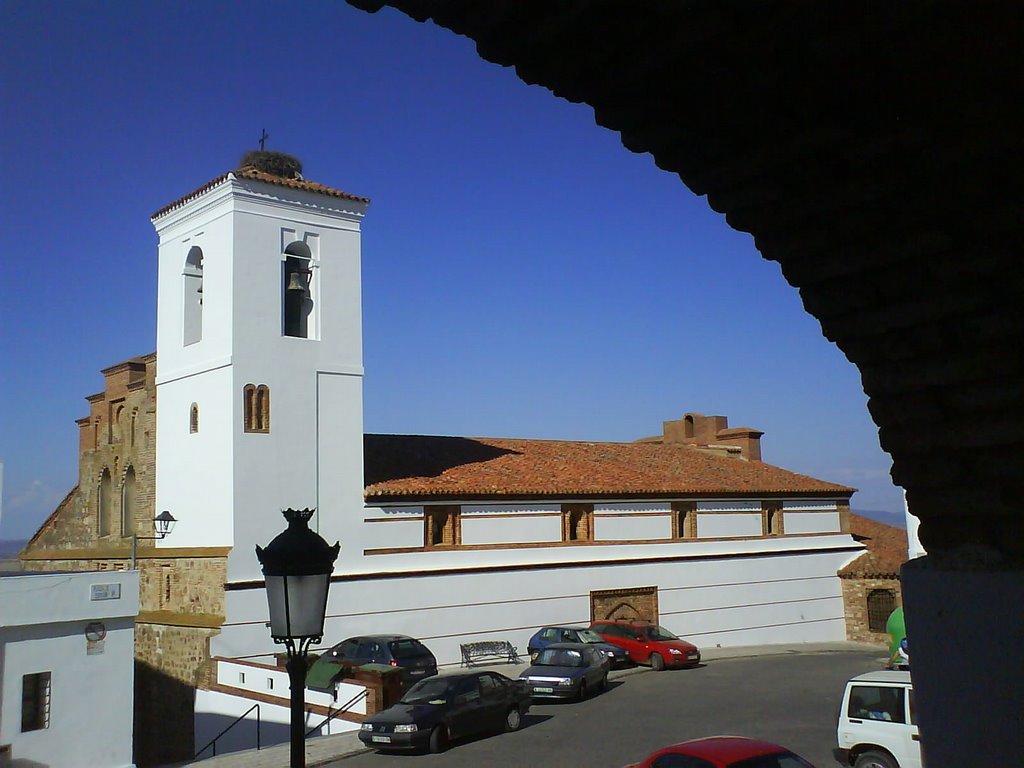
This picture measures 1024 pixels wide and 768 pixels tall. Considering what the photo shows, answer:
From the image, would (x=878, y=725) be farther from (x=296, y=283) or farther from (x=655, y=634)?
(x=296, y=283)

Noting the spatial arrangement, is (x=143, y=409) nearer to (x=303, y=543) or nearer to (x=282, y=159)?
(x=282, y=159)

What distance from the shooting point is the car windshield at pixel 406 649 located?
19.8m

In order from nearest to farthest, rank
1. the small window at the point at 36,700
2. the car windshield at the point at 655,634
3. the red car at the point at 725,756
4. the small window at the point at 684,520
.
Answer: the red car at the point at 725,756 → the small window at the point at 36,700 → the car windshield at the point at 655,634 → the small window at the point at 684,520

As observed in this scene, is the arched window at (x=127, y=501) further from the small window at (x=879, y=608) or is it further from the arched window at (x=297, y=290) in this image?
the small window at (x=879, y=608)

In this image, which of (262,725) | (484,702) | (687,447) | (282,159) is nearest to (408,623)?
(262,725)

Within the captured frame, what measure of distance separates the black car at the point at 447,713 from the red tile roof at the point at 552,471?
7.34m

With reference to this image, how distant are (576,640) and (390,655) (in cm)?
515

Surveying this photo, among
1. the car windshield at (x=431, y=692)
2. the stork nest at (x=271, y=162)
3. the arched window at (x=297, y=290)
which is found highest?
the stork nest at (x=271, y=162)

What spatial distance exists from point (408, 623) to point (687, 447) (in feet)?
52.4

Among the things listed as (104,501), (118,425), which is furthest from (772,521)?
(104,501)

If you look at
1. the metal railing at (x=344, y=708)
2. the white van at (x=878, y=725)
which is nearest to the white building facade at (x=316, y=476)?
the metal railing at (x=344, y=708)

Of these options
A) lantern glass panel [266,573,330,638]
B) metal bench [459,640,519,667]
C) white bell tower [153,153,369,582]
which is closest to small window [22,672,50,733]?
white bell tower [153,153,369,582]

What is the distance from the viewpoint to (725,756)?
32.4 ft

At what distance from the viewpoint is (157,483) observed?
76.3ft
